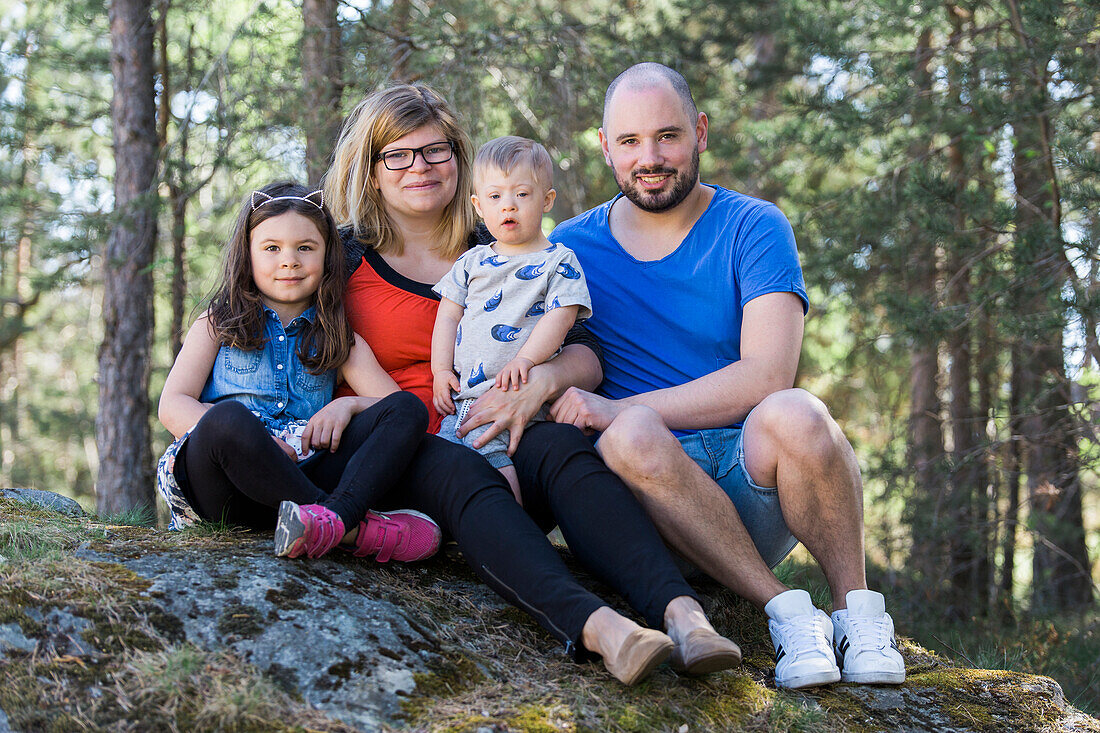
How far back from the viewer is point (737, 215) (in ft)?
10.8

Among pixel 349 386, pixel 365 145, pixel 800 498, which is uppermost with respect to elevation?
pixel 365 145

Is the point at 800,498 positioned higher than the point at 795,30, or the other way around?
the point at 795,30

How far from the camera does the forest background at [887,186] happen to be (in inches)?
203

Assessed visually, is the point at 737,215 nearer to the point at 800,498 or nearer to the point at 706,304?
the point at 706,304

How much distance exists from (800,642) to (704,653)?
0.50m

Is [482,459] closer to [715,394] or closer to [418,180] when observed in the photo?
[715,394]

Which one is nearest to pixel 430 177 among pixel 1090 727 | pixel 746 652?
pixel 746 652

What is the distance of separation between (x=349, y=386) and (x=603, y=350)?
3.26 ft

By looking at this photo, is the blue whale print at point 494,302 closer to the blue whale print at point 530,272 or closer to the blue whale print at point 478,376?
the blue whale print at point 530,272

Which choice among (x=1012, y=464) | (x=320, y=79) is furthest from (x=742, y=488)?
(x=1012, y=464)

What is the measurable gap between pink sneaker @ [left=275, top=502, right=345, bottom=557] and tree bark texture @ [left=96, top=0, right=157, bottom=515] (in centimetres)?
494

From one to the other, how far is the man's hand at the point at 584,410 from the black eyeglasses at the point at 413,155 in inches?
46.4

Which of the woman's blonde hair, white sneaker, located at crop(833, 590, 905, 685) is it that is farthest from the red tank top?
white sneaker, located at crop(833, 590, 905, 685)

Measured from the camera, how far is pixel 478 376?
316 cm
